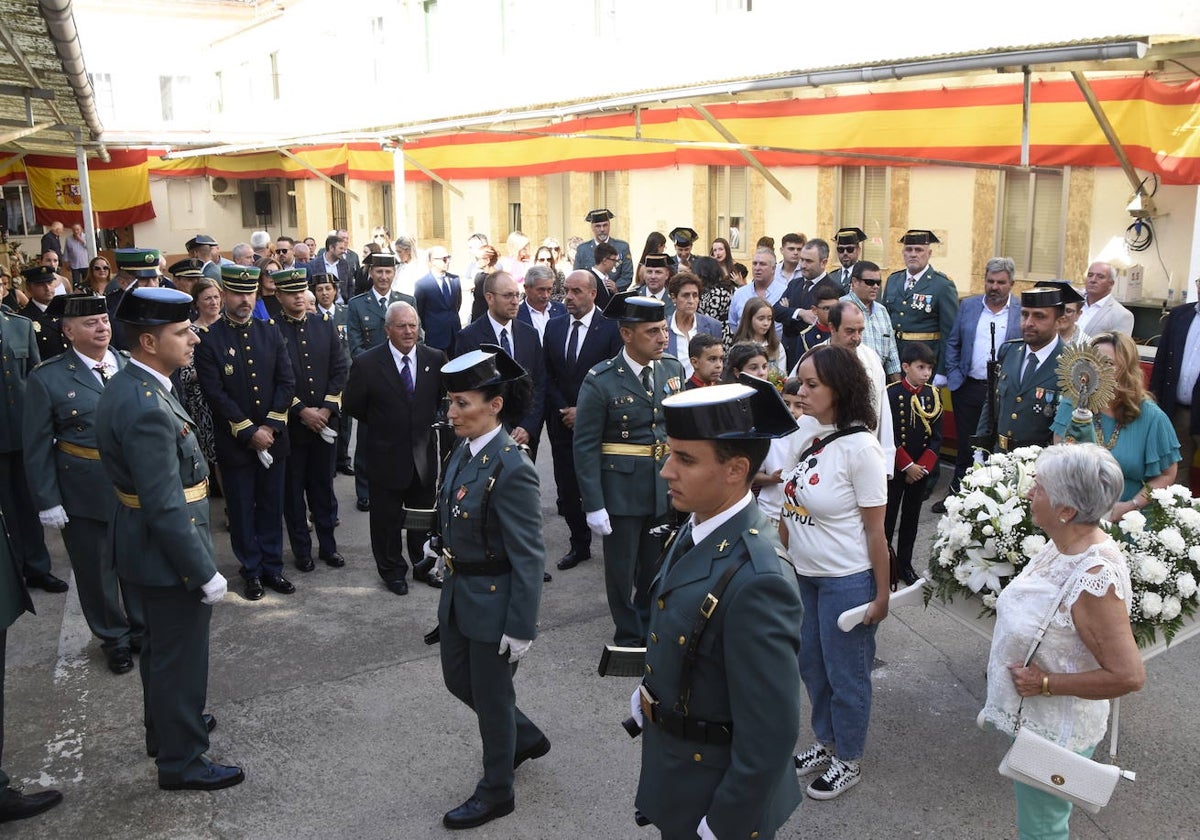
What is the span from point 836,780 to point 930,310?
5.33m

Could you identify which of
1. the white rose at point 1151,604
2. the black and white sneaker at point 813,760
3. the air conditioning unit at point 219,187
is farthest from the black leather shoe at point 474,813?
the air conditioning unit at point 219,187

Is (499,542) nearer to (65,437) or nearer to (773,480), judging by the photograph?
(773,480)

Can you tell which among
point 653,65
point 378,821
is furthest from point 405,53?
point 378,821

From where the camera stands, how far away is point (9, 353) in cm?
651

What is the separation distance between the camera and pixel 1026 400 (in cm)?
605

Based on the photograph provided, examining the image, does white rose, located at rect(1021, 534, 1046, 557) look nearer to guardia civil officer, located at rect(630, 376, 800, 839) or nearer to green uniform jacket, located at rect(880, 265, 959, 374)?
guardia civil officer, located at rect(630, 376, 800, 839)

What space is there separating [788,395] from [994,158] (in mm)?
6562

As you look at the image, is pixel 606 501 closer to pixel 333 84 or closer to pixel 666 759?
pixel 666 759

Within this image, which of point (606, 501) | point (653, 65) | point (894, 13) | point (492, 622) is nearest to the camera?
point (492, 622)

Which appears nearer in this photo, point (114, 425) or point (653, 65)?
point (114, 425)

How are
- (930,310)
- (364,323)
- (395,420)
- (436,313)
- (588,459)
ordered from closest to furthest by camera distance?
(588,459)
(395,420)
(930,310)
(364,323)
(436,313)

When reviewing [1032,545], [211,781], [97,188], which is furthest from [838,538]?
[97,188]

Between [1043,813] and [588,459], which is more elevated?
[588,459]

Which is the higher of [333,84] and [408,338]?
[333,84]
